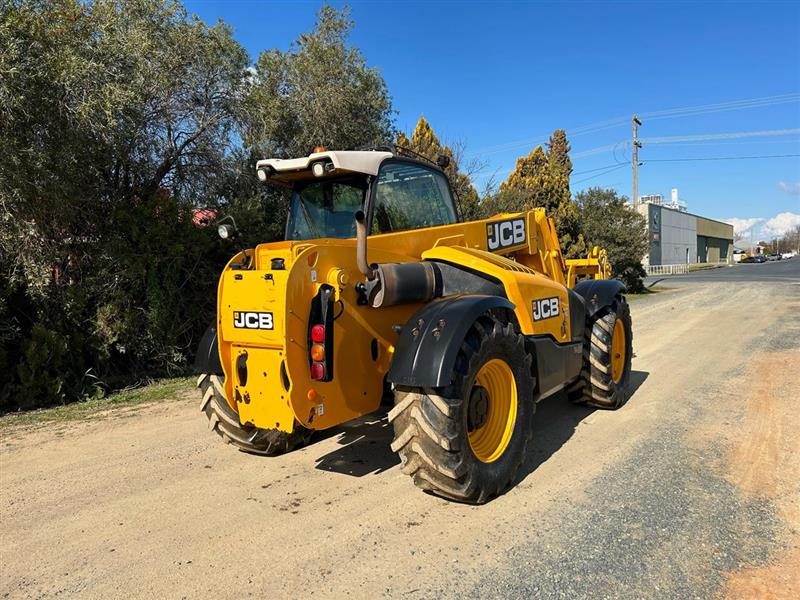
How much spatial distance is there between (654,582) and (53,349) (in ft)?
23.6

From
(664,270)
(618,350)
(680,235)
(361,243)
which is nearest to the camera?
(361,243)

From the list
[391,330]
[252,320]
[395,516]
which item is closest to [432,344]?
[391,330]

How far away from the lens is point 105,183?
8195 mm

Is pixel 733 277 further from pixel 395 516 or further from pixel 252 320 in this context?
pixel 252 320

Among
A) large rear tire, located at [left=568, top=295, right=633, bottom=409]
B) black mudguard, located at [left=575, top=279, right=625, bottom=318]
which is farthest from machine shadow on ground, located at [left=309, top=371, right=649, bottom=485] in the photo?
black mudguard, located at [left=575, top=279, right=625, bottom=318]

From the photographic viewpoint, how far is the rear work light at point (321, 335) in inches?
145

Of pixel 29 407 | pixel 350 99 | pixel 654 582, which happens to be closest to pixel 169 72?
pixel 350 99

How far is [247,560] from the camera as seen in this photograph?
3168 mm

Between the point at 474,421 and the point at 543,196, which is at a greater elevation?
the point at 543,196

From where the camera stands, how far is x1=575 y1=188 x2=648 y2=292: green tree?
76.4 ft

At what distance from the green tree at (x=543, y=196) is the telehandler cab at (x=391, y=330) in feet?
50.2

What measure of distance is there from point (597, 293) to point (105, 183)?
6.91 meters

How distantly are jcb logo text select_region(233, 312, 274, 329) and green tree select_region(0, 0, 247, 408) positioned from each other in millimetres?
3962

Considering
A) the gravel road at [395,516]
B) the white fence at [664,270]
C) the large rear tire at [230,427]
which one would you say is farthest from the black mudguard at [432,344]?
the white fence at [664,270]
